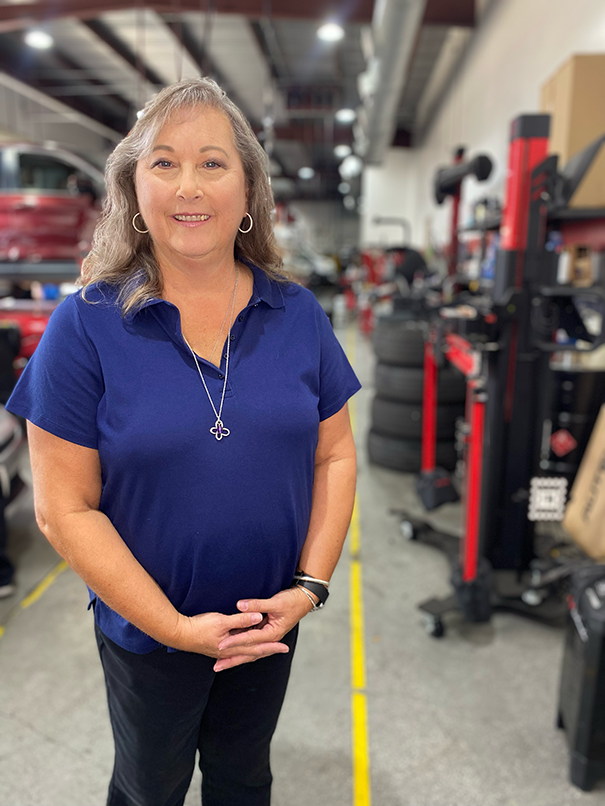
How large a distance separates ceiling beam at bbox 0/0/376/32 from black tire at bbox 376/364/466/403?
4.48 m

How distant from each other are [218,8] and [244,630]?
704 centimetres

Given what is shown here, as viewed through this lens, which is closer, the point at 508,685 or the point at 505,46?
the point at 508,685

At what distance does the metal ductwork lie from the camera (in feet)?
16.9

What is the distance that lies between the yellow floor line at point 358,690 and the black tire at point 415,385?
1.32m

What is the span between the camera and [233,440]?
93 cm

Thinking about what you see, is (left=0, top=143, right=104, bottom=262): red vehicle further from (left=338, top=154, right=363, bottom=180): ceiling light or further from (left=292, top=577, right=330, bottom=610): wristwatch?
(left=338, top=154, right=363, bottom=180): ceiling light

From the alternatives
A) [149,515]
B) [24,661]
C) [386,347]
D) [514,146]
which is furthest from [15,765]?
[386,347]

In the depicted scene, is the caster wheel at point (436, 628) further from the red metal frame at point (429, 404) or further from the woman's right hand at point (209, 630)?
the woman's right hand at point (209, 630)

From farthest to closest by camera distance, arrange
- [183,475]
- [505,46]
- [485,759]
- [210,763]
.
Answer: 1. [505,46]
2. [485,759]
3. [210,763]
4. [183,475]

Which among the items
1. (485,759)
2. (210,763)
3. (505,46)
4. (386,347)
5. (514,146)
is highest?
(505,46)

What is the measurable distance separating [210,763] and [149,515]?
0.63m

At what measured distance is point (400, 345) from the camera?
4.29 m

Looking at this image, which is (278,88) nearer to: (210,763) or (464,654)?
(464,654)

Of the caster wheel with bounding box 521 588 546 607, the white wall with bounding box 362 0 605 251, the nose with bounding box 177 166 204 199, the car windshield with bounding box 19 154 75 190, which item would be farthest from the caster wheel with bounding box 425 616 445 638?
the car windshield with bounding box 19 154 75 190
